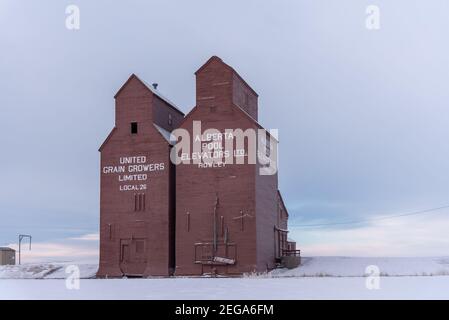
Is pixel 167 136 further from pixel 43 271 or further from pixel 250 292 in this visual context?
pixel 250 292

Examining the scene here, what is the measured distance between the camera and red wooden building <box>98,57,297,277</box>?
46688 mm

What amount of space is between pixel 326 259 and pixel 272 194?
842cm

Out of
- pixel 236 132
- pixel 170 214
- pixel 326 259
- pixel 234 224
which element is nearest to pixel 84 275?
pixel 170 214

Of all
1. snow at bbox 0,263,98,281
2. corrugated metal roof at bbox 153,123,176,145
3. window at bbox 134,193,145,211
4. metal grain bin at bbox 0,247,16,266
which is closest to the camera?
window at bbox 134,193,145,211

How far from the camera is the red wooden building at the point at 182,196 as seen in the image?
46.7m

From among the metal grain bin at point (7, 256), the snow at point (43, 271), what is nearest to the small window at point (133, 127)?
the snow at point (43, 271)

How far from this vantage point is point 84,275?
51.7 metres

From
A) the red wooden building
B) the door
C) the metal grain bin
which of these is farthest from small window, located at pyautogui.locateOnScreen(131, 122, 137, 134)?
the metal grain bin

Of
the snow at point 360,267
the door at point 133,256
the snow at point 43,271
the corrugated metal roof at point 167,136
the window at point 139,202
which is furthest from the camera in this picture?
the snow at point 43,271

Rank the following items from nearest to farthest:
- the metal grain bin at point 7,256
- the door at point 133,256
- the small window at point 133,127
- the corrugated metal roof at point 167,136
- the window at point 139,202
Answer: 1. the door at point 133,256
2. the window at point 139,202
3. the corrugated metal roof at point 167,136
4. the small window at point 133,127
5. the metal grain bin at point 7,256

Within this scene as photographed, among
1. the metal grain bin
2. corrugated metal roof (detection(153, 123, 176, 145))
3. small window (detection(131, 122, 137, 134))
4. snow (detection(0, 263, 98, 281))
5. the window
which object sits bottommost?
snow (detection(0, 263, 98, 281))

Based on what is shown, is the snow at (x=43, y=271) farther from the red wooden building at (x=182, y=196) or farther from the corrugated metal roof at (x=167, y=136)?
the corrugated metal roof at (x=167, y=136)

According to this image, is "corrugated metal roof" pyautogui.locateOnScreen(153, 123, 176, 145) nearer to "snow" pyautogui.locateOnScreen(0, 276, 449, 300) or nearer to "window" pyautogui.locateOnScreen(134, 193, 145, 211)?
"window" pyautogui.locateOnScreen(134, 193, 145, 211)
